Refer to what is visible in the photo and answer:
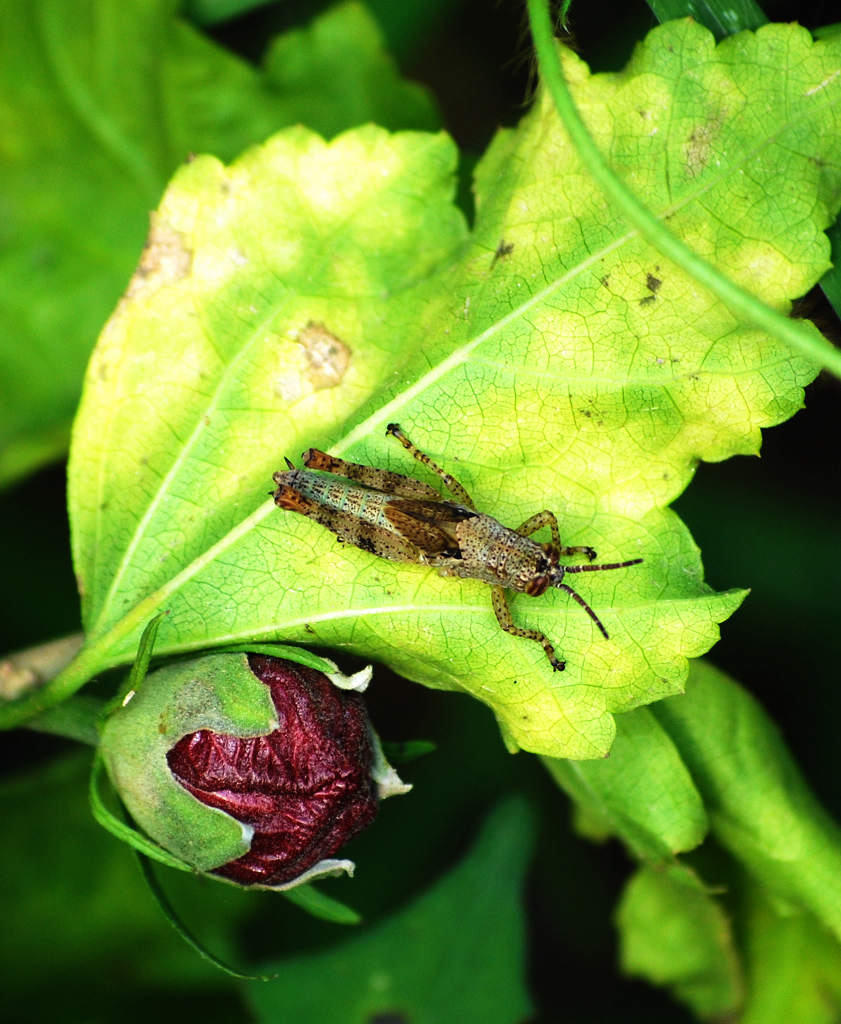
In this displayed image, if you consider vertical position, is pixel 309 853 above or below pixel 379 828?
above

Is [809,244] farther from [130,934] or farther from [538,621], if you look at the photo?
[130,934]

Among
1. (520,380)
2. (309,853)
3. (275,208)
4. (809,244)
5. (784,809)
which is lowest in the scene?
(784,809)

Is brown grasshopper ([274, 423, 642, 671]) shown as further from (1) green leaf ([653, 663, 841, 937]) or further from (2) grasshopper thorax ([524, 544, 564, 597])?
(1) green leaf ([653, 663, 841, 937])

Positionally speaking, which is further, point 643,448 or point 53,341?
point 53,341

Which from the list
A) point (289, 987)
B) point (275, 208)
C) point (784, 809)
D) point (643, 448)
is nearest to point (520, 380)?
point (643, 448)

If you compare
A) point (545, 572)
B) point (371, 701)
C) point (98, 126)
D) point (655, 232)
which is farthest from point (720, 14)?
point (371, 701)

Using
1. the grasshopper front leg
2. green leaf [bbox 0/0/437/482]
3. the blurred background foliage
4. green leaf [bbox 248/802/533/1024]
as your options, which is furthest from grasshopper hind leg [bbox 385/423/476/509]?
green leaf [bbox 248/802/533/1024]

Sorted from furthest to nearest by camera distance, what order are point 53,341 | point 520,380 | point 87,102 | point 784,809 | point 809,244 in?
point 53,341 < point 87,102 < point 784,809 < point 520,380 < point 809,244
